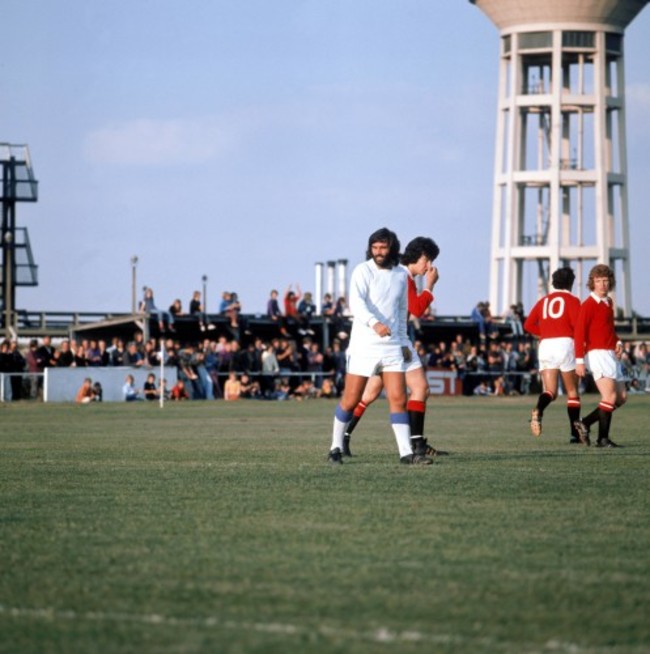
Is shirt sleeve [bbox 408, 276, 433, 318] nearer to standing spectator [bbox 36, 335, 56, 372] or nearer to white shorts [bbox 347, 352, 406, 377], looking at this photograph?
white shorts [bbox 347, 352, 406, 377]

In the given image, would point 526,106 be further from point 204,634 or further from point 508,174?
point 204,634

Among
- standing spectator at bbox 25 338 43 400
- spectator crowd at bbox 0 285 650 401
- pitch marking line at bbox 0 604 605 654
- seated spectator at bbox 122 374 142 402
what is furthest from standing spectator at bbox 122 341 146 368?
pitch marking line at bbox 0 604 605 654

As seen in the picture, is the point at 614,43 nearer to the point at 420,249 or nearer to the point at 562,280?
the point at 562,280

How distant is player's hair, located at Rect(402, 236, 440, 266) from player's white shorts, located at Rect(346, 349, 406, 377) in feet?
5.17

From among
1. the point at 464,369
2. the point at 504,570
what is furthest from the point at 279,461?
the point at 464,369

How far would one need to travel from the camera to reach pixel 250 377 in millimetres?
43125

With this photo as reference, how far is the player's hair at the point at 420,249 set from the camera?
51.4 feet

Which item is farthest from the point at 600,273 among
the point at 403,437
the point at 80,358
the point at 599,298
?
the point at 80,358

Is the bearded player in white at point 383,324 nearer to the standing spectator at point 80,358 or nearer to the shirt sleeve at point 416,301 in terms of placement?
the shirt sleeve at point 416,301

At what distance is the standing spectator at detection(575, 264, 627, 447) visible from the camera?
17781 mm

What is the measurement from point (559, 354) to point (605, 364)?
116cm

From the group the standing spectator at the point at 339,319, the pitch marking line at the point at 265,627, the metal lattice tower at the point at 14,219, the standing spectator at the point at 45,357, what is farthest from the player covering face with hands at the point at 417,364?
the metal lattice tower at the point at 14,219

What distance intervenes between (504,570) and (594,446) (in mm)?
10446

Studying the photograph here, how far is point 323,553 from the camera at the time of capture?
8570 millimetres
